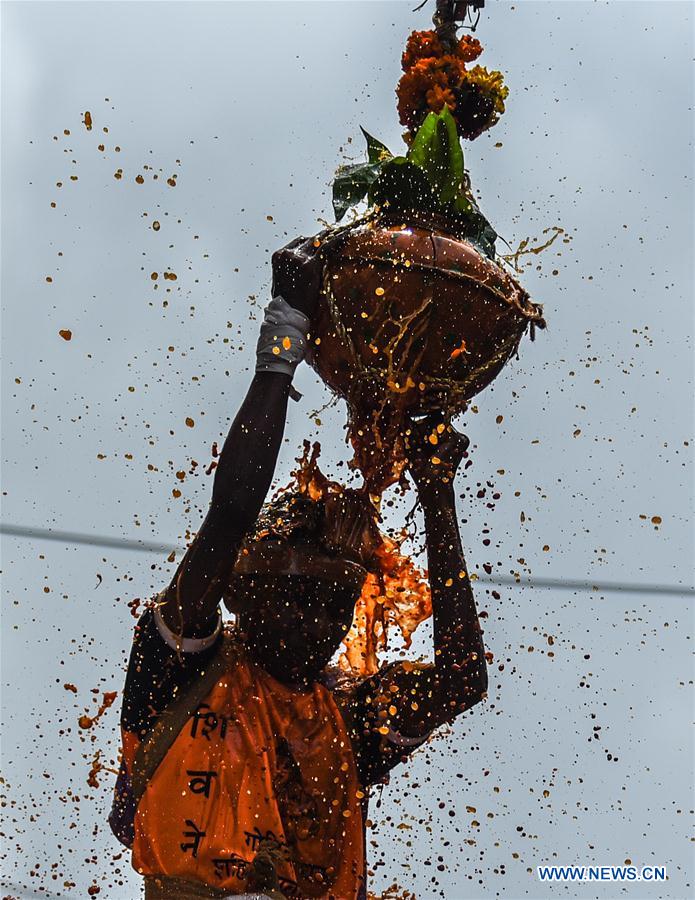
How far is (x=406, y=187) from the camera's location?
7.32m

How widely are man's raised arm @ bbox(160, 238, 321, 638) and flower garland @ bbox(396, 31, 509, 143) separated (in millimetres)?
918

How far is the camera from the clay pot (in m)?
6.99

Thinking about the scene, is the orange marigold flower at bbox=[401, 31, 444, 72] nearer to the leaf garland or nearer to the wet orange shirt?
the leaf garland

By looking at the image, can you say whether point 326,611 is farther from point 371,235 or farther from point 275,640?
point 371,235

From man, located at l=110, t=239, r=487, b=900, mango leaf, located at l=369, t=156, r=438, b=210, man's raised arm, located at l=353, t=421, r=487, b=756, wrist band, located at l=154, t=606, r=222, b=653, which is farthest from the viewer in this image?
man's raised arm, located at l=353, t=421, r=487, b=756

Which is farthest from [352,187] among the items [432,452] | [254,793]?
[254,793]

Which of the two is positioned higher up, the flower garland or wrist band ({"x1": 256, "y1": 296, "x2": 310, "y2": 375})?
the flower garland

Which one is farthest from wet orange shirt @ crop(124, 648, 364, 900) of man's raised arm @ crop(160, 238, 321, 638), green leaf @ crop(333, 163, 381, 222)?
green leaf @ crop(333, 163, 381, 222)

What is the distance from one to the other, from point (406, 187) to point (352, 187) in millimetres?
238

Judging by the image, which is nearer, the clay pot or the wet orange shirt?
the clay pot

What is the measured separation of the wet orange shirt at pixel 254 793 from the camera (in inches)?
282

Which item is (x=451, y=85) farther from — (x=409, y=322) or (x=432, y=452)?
(x=432, y=452)

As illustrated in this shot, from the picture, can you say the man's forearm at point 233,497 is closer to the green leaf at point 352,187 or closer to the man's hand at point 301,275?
the man's hand at point 301,275

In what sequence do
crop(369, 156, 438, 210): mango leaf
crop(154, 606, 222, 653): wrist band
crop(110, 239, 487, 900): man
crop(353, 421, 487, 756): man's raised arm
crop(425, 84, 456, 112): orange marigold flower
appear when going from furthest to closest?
crop(425, 84, 456, 112): orange marigold flower < crop(353, 421, 487, 756): man's raised arm < crop(369, 156, 438, 210): mango leaf < crop(154, 606, 222, 653): wrist band < crop(110, 239, 487, 900): man
